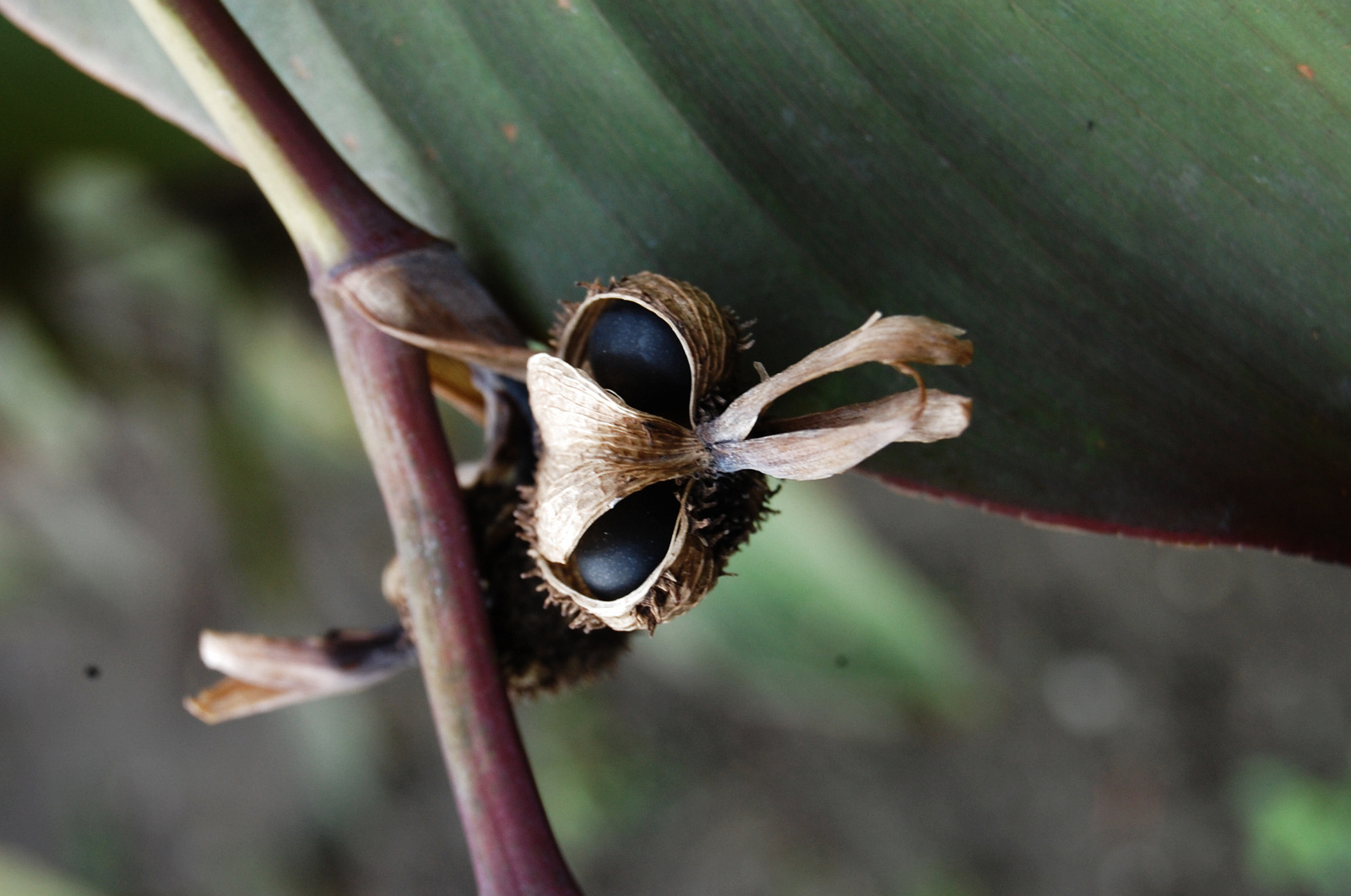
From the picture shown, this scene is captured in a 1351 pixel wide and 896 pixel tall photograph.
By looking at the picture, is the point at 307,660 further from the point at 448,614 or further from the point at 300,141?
the point at 300,141

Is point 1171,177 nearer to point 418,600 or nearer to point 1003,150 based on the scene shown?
point 1003,150

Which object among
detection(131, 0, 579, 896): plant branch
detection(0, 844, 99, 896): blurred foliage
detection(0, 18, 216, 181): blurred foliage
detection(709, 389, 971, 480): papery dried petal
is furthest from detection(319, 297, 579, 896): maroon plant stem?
detection(0, 844, 99, 896): blurred foliage

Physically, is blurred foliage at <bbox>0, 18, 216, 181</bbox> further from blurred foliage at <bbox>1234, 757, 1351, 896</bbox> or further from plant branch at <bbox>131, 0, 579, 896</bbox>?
blurred foliage at <bbox>1234, 757, 1351, 896</bbox>

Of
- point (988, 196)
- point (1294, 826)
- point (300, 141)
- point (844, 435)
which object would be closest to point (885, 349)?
point (844, 435)

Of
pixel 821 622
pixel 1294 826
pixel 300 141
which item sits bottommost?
pixel 1294 826

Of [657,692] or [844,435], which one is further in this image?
[657,692]

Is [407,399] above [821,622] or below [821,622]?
above
